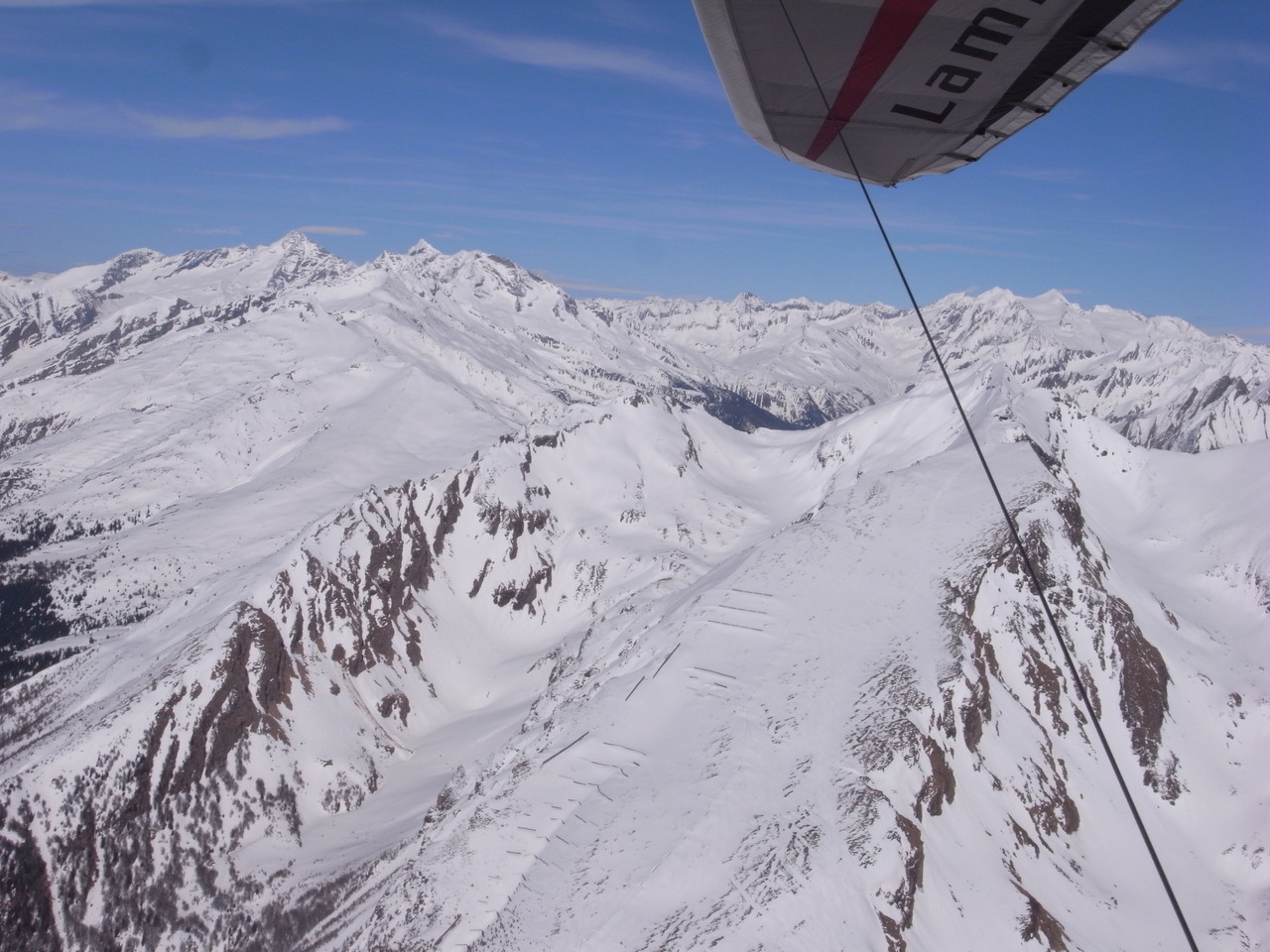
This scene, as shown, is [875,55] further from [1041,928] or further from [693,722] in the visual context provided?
[1041,928]

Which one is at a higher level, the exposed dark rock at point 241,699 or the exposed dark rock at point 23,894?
the exposed dark rock at point 241,699

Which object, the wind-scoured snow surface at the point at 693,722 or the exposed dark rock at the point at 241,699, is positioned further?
the exposed dark rock at the point at 241,699

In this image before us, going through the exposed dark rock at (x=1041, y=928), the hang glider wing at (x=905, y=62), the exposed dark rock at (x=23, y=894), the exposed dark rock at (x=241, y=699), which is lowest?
the exposed dark rock at (x=23, y=894)

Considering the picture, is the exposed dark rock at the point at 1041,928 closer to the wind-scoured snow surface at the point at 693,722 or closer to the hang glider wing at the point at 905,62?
the wind-scoured snow surface at the point at 693,722

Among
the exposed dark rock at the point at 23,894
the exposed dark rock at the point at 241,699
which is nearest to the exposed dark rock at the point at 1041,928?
the exposed dark rock at the point at 241,699

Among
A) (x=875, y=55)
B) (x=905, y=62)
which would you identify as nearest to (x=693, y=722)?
(x=905, y=62)

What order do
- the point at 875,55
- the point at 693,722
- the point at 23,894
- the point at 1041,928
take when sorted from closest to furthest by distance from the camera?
the point at 875,55, the point at 1041,928, the point at 693,722, the point at 23,894

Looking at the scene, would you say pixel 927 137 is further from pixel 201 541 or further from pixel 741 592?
pixel 201 541
